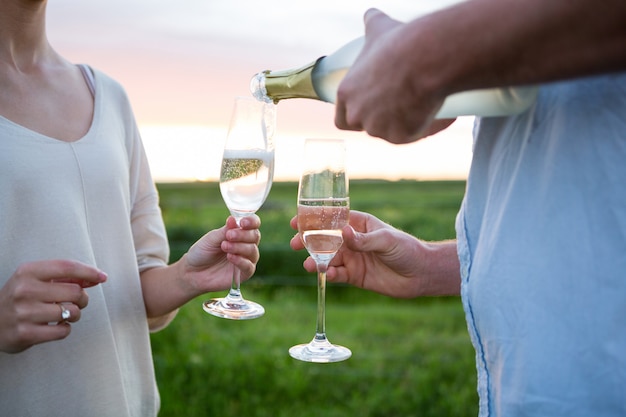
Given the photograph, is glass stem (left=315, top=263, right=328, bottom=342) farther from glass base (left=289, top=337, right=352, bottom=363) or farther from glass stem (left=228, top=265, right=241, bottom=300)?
glass stem (left=228, top=265, right=241, bottom=300)

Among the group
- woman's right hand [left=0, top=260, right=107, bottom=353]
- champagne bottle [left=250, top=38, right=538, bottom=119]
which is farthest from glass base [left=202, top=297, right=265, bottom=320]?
champagne bottle [left=250, top=38, right=538, bottom=119]

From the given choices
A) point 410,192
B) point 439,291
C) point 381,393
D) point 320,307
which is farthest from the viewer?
point 410,192

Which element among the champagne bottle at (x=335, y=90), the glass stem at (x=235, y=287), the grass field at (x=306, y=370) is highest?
the champagne bottle at (x=335, y=90)

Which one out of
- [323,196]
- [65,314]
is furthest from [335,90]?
[65,314]

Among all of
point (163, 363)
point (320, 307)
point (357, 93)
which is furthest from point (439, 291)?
point (163, 363)

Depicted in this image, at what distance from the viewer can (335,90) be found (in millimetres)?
1830

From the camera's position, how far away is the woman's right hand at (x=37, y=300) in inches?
71.6

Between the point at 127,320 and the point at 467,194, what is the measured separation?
1.33 meters

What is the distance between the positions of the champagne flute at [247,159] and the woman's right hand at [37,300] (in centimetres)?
48

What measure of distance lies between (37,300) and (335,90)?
3.10 ft

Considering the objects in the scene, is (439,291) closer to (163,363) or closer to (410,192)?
(163,363)

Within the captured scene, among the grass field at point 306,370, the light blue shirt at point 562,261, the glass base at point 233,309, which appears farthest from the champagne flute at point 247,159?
the grass field at point 306,370

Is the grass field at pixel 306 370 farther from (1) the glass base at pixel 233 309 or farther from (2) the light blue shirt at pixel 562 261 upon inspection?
(2) the light blue shirt at pixel 562 261

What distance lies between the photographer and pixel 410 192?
74.8 feet
